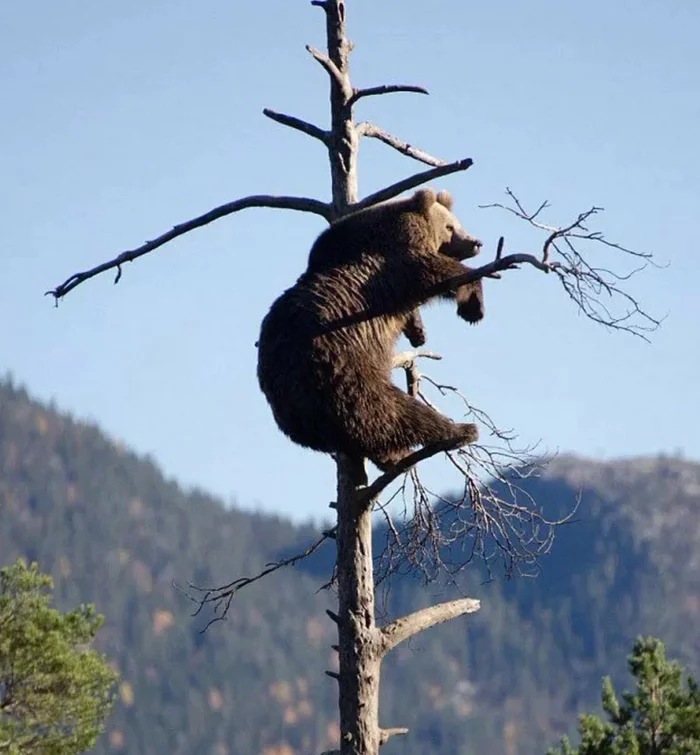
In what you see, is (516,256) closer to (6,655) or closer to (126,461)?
(6,655)

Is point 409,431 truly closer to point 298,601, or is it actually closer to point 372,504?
point 372,504

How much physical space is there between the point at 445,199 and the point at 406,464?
2604 millimetres

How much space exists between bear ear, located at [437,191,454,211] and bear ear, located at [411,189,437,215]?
1.15ft

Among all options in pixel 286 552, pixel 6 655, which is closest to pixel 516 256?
pixel 6 655

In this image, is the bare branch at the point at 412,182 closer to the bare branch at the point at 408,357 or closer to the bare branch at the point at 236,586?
the bare branch at the point at 408,357

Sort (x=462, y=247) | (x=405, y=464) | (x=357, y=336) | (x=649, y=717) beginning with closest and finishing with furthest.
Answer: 1. (x=405, y=464)
2. (x=357, y=336)
3. (x=462, y=247)
4. (x=649, y=717)

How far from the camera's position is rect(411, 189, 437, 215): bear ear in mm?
11617

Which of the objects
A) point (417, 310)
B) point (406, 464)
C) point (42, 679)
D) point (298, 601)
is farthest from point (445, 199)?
point (298, 601)

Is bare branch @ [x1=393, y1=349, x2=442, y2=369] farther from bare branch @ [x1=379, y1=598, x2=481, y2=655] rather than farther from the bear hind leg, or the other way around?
bare branch @ [x1=379, y1=598, x2=481, y2=655]

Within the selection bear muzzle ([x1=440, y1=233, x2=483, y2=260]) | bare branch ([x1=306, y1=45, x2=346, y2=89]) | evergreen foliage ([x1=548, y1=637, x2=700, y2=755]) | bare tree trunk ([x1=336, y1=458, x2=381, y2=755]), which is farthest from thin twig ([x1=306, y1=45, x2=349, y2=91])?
evergreen foliage ([x1=548, y1=637, x2=700, y2=755])

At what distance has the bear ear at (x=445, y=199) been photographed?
12055mm

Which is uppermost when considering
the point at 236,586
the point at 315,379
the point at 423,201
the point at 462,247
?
the point at 423,201

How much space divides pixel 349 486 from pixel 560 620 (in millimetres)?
174046

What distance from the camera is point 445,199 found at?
39.7 ft
